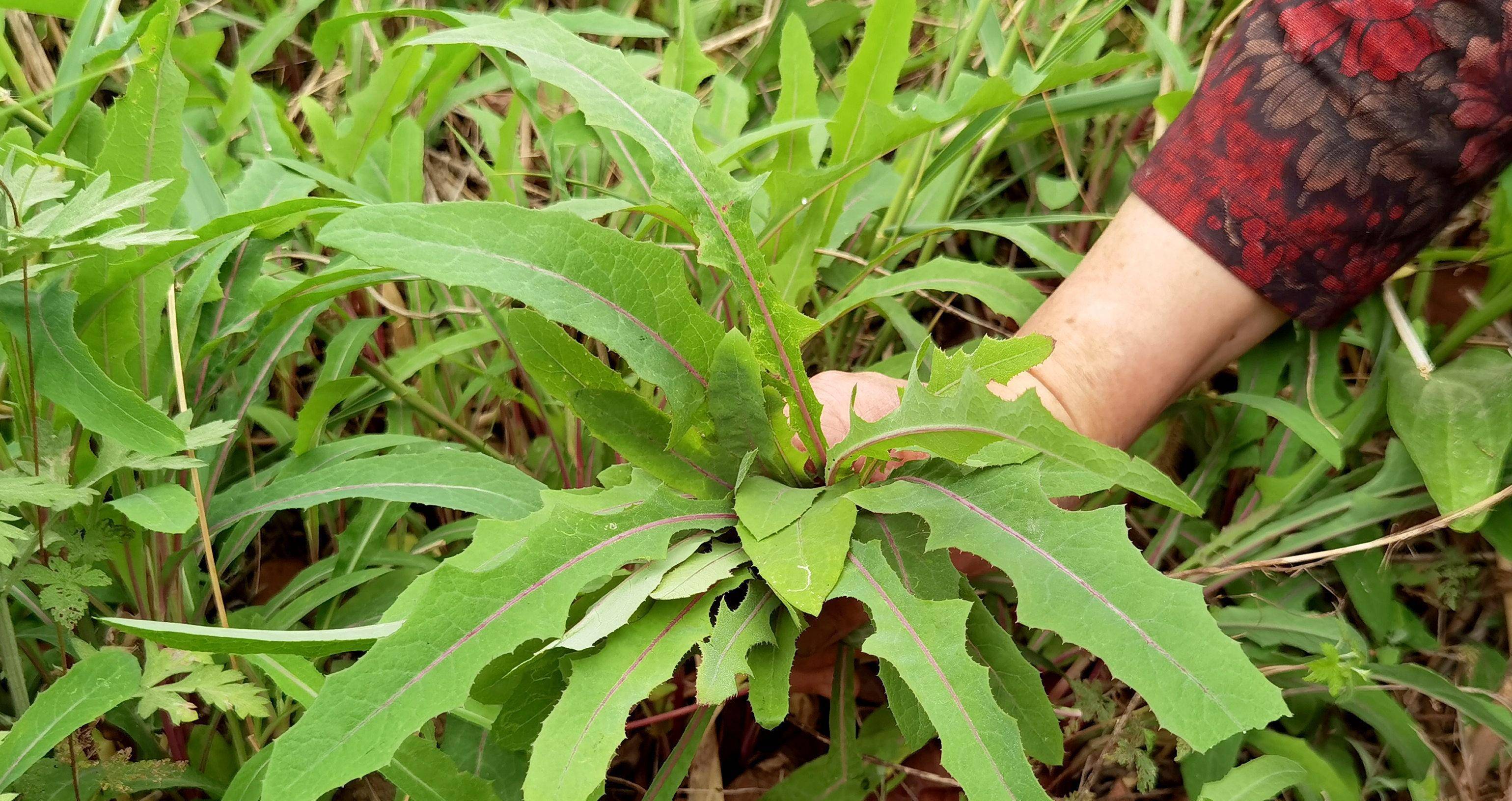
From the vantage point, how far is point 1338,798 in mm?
938

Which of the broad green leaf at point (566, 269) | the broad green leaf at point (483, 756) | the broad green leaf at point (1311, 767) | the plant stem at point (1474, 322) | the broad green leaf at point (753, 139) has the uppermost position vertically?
the broad green leaf at point (753, 139)

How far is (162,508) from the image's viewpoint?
77cm

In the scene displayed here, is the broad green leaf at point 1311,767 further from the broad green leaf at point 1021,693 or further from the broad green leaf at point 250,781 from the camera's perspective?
the broad green leaf at point 250,781

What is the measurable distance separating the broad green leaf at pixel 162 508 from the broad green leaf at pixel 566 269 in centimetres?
25

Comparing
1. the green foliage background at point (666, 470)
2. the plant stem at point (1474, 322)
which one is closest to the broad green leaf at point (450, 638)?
the green foliage background at point (666, 470)

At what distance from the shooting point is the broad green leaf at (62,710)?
2.41 ft

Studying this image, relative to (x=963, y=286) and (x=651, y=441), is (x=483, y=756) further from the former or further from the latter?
(x=963, y=286)

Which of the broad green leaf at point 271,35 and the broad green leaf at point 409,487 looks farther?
the broad green leaf at point 271,35

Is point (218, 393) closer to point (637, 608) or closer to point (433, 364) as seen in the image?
point (433, 364)

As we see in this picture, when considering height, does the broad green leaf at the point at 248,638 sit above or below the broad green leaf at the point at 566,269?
below

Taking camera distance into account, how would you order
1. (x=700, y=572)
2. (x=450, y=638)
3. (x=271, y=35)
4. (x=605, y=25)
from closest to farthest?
(x=450, y=638)
(x=700, y=572)
(x=605, y=25)
(x=271, y=35)

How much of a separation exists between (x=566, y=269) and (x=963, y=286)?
490 millimetres

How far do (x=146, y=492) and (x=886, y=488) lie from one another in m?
0.61

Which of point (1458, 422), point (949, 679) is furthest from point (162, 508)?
point (1458, 422)
